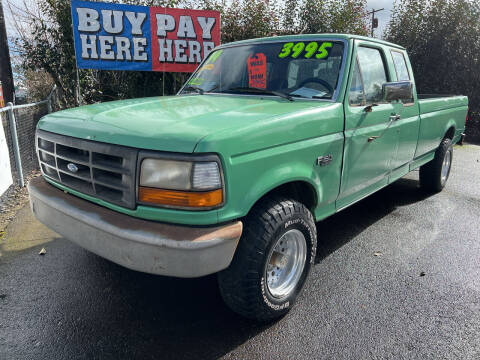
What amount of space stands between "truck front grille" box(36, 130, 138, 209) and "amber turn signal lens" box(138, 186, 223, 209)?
0.11 meters

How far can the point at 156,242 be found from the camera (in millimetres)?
2000

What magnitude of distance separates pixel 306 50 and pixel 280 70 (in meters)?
0.28

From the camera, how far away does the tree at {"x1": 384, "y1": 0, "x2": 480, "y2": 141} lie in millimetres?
11164

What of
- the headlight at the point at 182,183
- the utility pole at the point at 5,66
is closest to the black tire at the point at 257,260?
the headlight at the point at 182,183

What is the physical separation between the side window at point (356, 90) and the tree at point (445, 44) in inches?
395

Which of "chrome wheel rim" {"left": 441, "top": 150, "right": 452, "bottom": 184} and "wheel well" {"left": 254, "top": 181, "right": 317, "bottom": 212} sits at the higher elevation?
"wheel well" {"left": 254, "top": 181, "right": 317, "bottom": 212}

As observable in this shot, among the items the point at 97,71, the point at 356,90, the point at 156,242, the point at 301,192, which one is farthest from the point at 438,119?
the point at 97,71

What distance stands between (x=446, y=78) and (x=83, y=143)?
12.2 meters

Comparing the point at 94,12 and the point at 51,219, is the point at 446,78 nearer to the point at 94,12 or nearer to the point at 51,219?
the point at 94,12

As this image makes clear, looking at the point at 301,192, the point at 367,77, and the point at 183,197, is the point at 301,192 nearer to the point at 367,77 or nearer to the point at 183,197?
the point at 183,197

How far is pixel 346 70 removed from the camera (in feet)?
10.2

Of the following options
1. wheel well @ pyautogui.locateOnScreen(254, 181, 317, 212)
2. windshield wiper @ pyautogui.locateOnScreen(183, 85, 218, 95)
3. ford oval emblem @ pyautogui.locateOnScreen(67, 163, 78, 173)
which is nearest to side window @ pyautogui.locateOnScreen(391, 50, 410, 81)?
windshield wiper @ pyautogui.locateOnScreen(183, 85, 218, 95)

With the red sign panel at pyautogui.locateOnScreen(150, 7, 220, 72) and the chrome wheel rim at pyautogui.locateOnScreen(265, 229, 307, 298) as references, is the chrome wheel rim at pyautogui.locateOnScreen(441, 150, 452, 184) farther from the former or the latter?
the red sign panel at pyautogui.locateOnScreen(150, 7, 220, 72)

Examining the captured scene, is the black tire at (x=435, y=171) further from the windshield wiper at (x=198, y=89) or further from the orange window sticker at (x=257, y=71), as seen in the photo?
the windshield wiper at (x=198, y=89)
